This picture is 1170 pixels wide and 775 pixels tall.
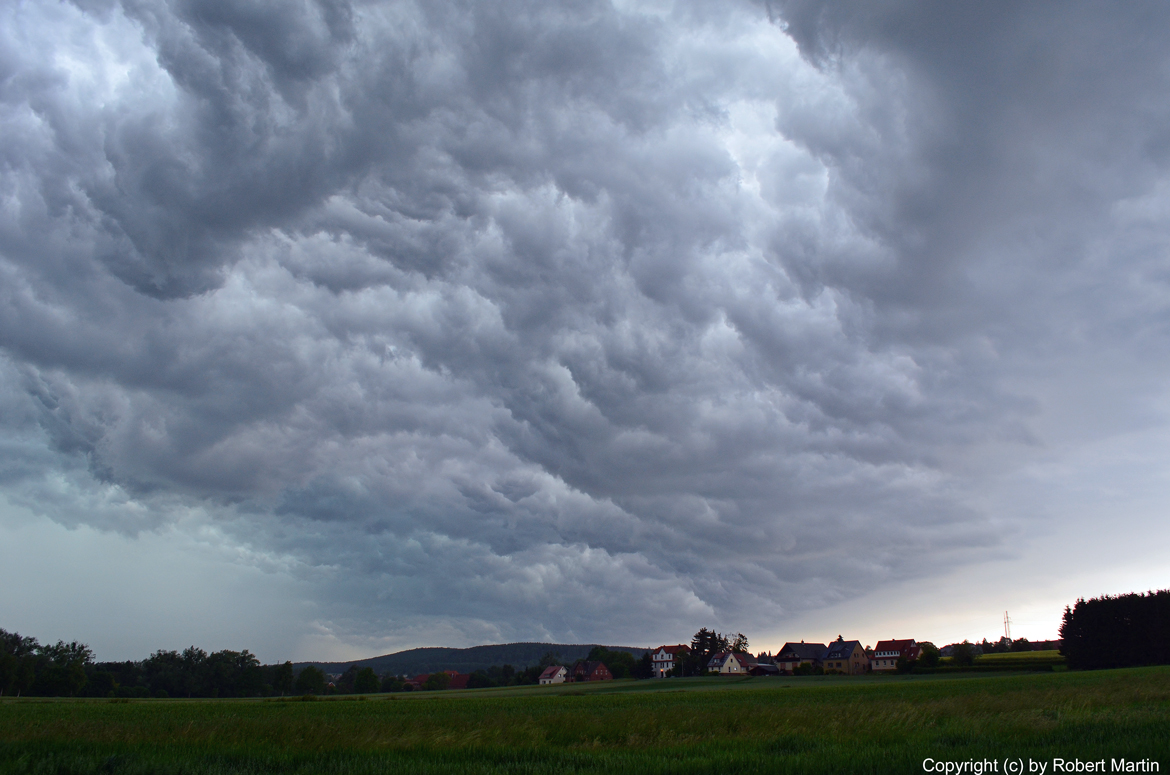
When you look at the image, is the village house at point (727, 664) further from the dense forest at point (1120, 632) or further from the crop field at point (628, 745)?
the crop field at point (628, 745)

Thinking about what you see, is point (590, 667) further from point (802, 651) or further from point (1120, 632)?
point (1120, 632)

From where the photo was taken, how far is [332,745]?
13.5 meters

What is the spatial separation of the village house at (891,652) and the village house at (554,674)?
81415mm

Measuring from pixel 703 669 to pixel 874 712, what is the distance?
6512 inches

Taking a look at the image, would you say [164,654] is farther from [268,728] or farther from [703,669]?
[268,728]

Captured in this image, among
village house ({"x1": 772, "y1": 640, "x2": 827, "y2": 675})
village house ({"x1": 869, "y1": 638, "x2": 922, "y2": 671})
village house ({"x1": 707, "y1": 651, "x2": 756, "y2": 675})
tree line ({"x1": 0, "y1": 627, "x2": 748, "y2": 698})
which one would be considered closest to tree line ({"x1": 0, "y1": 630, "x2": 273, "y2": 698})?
tree line ({"x1": 0, "y1": 627, "x2": 748, "y2": 698})

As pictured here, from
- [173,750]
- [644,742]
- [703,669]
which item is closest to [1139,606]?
[703,669]

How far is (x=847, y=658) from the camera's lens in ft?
543

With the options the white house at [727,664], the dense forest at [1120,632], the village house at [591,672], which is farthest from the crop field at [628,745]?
the village house at [591,672]

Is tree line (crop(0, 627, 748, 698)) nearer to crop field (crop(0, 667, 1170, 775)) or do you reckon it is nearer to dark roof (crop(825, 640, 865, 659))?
dark roof (crop(825, 640, 865, 659))

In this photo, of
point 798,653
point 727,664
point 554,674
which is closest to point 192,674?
point 554,674

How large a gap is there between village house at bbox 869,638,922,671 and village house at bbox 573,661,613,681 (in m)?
69.6

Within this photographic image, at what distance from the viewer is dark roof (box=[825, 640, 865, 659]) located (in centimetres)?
16775

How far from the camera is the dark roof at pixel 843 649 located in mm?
167750
